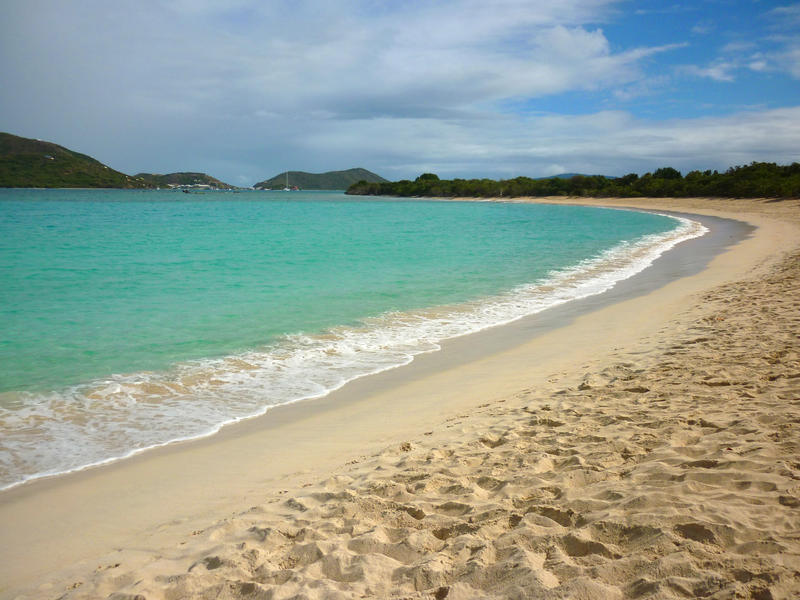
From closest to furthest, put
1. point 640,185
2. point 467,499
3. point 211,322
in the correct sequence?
point 467,499, point 211,322, point 640,185

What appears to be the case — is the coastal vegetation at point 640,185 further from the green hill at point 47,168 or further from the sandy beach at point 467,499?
the green hill at point 47,168

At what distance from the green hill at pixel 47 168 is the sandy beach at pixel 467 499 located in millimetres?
188992

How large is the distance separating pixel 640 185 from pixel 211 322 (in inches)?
3803

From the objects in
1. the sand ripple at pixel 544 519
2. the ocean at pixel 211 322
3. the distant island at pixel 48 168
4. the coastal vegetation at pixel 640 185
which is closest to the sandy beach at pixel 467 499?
the sand ripple at pixel 544 519

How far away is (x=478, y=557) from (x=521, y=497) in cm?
76

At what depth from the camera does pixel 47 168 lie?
163000mm

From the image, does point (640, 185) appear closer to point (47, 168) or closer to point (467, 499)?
point (467, 499)

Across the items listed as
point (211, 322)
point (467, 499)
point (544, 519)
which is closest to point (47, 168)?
point (211, 322)

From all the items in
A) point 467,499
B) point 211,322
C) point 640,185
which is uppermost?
point 640,185

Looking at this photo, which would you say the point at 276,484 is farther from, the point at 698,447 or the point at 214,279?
the point at 214,279

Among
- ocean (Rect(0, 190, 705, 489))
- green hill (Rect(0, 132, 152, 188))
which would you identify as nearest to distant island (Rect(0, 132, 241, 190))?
green hill (Rect(0, 132, 152, 188))

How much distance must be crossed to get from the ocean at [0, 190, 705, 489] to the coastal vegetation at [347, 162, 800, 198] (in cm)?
4810

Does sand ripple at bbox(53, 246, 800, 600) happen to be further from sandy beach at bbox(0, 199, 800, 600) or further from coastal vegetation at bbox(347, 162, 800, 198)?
coastal vegetation at bbox(347, 162, 800, 198)

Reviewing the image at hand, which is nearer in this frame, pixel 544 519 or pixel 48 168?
pixel 544 519
